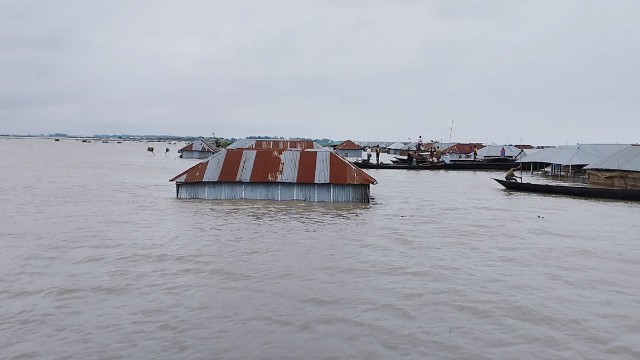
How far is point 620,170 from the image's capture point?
34.8 m

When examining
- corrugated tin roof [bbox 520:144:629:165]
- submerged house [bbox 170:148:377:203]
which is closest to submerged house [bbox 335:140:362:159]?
corrugated tin roof [bbox 520:144:629:165]

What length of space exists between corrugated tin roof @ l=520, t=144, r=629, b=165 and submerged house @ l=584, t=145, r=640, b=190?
8552 millimetres

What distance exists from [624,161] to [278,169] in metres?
26.2

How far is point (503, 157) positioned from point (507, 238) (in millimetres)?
55436

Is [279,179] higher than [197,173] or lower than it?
lower

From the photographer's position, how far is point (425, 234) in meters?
18.9

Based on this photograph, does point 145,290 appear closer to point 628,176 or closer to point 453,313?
point 453,313

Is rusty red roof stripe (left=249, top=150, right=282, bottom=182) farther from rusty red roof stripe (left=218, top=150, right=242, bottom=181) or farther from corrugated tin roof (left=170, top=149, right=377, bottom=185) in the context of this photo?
rusty red roof stripe (left=218, top=150, right=242, bottom=181)

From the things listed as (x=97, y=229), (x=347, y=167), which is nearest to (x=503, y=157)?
(x=347, y=167)

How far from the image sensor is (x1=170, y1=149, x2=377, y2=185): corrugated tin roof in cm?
2623

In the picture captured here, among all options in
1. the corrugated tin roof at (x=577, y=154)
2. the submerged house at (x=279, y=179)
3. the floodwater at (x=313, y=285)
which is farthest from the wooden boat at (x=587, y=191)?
the corrugated tin roof at (x=577, y=154)

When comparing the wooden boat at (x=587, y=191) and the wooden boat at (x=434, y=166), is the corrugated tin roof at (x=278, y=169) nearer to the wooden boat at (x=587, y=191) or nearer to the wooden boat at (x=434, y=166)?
the wooden boat at (x=587, y=191)

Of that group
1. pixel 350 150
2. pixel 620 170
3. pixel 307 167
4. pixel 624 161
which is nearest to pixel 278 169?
pixel 307 167

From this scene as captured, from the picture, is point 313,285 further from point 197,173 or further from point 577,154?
point 577,154
